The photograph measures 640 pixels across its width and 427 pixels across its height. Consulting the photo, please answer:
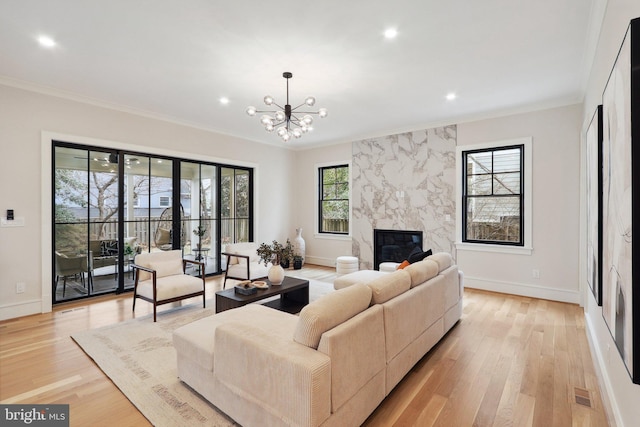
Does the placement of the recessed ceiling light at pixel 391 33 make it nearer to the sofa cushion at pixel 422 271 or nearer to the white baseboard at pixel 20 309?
the sofa cushion at pixel 422 271

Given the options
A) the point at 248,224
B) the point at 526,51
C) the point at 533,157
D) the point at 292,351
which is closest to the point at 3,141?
the point at 248,224

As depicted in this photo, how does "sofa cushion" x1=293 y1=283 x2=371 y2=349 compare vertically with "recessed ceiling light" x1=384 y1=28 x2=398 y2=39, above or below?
below

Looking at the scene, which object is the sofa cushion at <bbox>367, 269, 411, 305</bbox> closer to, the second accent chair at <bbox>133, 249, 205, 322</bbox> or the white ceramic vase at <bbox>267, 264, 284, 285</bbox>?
the white ceramic vase at <bbox>267, 264, 284, 285</bbox>

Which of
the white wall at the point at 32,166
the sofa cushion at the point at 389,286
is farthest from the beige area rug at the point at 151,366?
the white wall at the point at 32,166

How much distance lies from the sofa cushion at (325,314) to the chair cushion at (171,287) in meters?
2.60

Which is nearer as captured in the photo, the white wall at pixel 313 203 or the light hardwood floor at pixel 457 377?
the light hardwood floor at pixel 457 377

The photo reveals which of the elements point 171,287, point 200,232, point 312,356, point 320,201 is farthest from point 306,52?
point 320,201

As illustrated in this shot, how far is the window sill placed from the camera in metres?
4.82

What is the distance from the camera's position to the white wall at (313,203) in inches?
279

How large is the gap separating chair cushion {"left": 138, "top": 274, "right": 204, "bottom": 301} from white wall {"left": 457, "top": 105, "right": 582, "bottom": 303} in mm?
4643

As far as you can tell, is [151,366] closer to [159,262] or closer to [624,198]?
[159,262]

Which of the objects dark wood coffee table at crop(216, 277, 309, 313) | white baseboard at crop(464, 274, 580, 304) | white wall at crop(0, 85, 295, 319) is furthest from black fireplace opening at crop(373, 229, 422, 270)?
white wall at crop(0, 85, 295, 319)

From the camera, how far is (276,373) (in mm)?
1633

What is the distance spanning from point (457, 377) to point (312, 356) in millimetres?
1573
